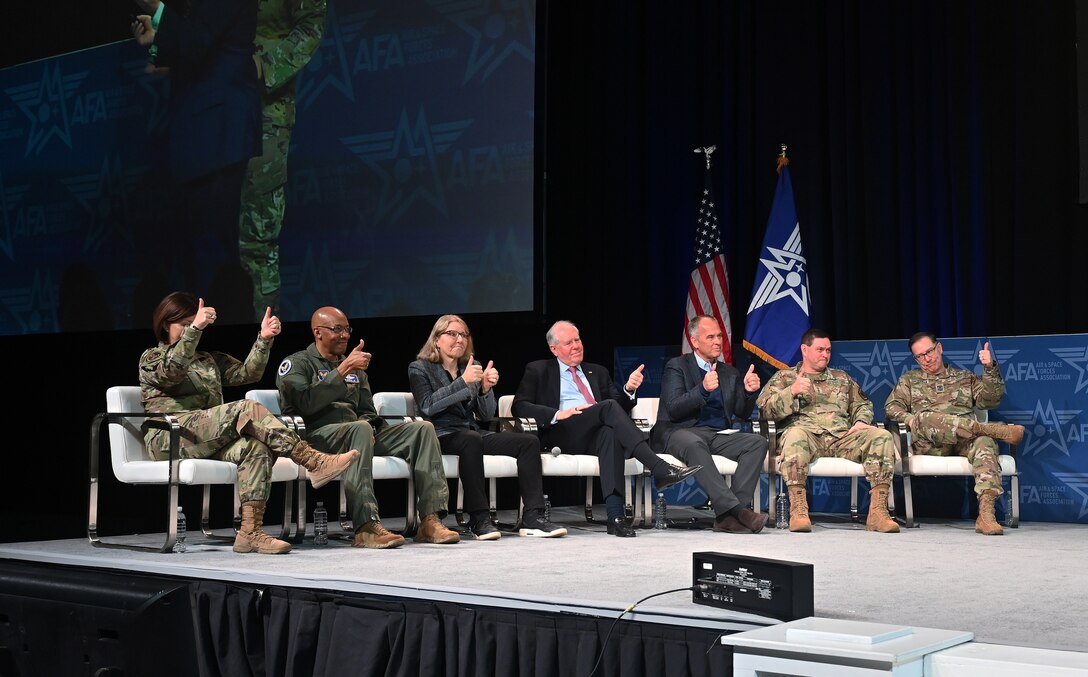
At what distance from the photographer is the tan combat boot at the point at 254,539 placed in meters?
4.24

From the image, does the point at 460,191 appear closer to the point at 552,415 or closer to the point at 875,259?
the point at 552,415

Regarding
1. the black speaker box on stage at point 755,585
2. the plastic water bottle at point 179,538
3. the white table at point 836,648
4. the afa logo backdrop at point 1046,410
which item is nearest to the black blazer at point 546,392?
the plastic water bottle at point 179,538

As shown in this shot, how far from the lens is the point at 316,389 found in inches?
187

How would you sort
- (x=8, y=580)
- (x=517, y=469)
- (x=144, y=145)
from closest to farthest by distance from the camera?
(x=8, y=580) → (x=517, y=469) → (x=144, y=145)

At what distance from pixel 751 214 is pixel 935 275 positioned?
4.20ft

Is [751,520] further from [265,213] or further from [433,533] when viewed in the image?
[265,213]

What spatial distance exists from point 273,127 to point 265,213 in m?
0.54

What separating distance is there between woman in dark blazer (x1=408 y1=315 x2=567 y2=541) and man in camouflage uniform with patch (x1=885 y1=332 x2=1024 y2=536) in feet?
6.42

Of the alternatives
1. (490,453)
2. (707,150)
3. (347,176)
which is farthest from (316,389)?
(707,150)

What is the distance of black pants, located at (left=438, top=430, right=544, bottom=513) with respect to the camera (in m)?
5.00

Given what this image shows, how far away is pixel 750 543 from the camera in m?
4.79

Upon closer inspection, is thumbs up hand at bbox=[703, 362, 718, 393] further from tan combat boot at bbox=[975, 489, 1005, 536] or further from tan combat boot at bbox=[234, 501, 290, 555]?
tan combat boot at bbox=[234, 501, 290, 555]

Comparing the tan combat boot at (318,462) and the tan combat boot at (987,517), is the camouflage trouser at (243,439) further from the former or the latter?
the tan combat boot at (987,517)

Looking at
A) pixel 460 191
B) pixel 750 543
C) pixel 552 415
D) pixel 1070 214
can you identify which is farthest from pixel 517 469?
pixel 1070 214
